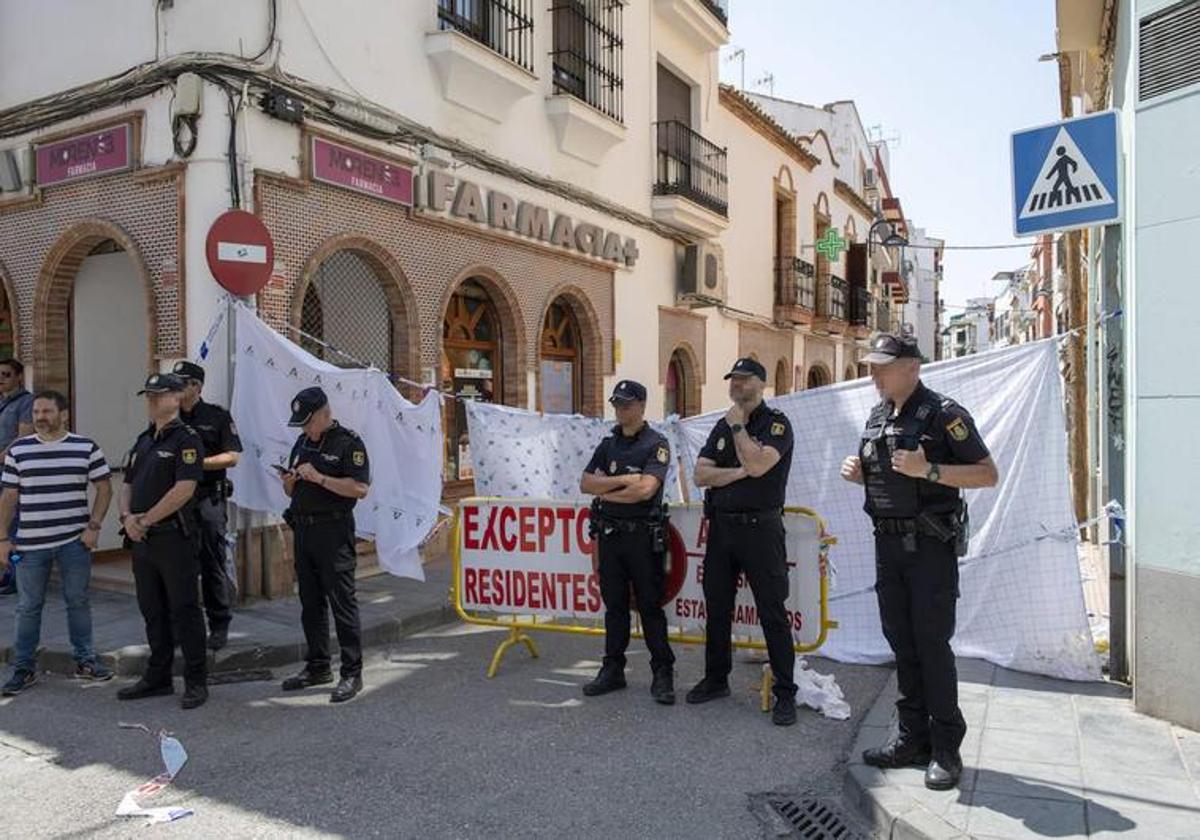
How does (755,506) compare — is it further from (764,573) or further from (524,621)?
(524,621)

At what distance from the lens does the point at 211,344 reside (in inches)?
292

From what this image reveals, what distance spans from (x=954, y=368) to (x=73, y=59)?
818 centimetres

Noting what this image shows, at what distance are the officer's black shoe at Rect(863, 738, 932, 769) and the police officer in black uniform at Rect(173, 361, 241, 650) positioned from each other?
4.43 m

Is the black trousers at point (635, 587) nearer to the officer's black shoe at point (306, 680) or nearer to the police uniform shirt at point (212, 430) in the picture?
the officer's black shoe at point (306, 680)

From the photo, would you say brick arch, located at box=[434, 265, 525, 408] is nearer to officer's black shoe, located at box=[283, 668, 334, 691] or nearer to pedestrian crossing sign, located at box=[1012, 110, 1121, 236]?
officer's black shoe, located at box=[283, 668, 334, 691]

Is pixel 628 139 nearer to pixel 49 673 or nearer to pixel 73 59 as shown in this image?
pixel 73 59

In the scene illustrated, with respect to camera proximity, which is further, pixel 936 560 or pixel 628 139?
pixel 628 139

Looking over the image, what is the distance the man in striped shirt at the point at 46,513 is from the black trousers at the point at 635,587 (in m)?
3.14

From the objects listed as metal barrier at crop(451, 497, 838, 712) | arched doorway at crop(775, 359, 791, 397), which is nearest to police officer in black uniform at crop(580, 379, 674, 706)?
metal barrier at crop(451, 497, 838, 712)

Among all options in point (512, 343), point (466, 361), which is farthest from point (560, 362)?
point (466, 361)

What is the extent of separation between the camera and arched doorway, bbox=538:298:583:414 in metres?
12.3

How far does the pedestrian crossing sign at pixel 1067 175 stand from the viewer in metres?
5.21

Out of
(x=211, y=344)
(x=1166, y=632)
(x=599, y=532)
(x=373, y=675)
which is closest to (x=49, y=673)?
(x=373, y=675)

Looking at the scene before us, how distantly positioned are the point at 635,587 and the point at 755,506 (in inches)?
36.7
